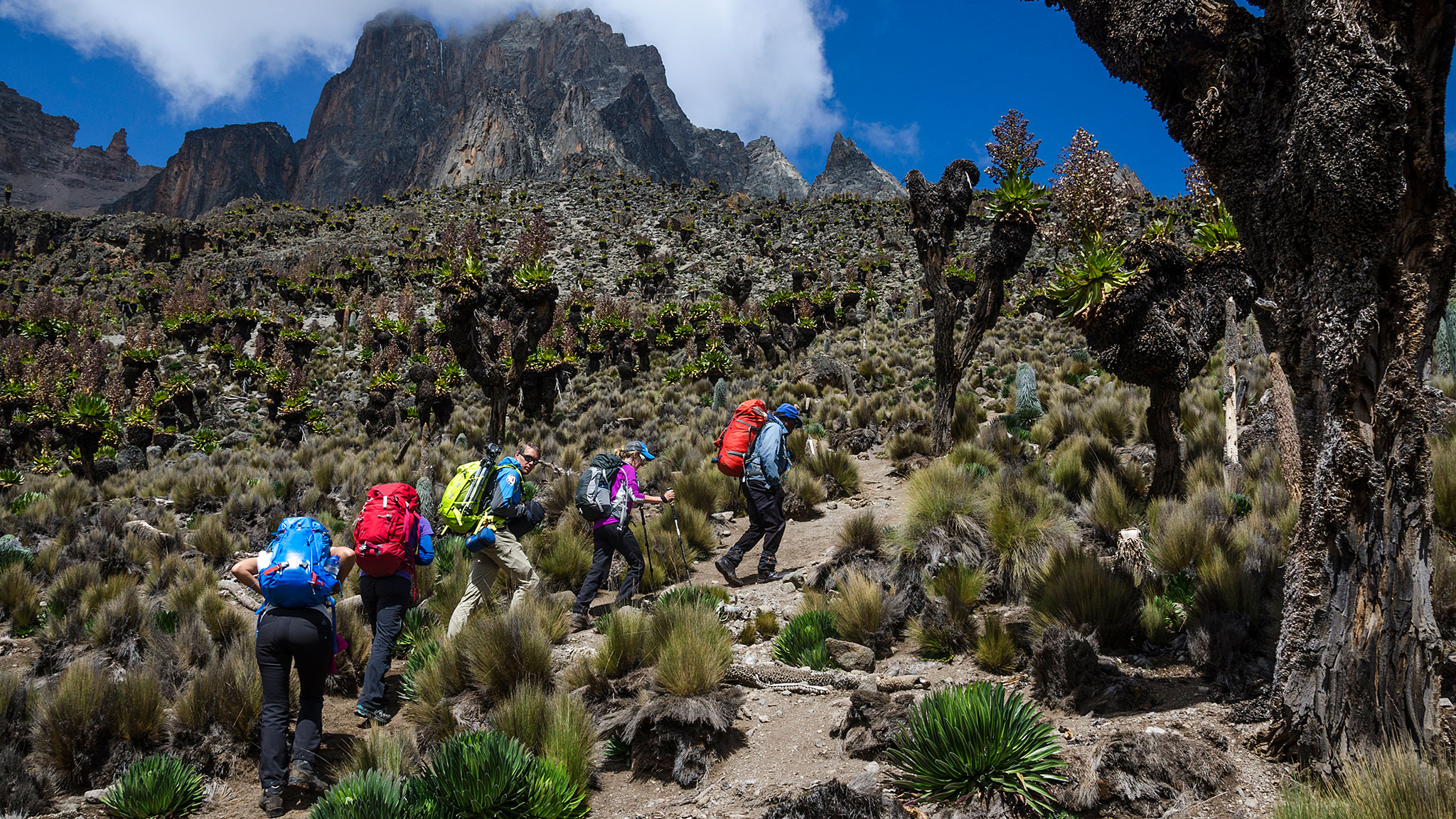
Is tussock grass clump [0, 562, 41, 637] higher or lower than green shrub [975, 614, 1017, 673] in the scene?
higher

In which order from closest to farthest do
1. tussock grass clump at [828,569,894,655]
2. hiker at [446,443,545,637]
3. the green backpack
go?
tussock grass clump at [828,569,894,655], the green backpack, hiker at [446,443,545,637]

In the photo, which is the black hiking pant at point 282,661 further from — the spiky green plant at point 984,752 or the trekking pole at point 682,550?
the trekking pole at point 682,550

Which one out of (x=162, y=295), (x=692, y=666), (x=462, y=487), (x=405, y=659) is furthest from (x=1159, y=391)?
(x=162, y=295)

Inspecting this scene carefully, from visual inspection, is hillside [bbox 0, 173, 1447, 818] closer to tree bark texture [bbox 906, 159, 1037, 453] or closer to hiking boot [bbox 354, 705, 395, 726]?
hiking boot [bbox 354, 705, 395, 726]

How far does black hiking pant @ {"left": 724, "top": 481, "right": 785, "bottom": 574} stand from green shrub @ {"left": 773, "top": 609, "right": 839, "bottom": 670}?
2017 millimetres

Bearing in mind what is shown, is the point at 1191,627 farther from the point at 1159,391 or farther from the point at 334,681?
the point at 334,681

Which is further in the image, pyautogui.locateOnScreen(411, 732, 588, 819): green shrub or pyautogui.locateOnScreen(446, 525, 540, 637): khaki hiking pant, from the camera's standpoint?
pyautogui.locateOnScreen(446, 525, 540, 637): khaki hiking pant

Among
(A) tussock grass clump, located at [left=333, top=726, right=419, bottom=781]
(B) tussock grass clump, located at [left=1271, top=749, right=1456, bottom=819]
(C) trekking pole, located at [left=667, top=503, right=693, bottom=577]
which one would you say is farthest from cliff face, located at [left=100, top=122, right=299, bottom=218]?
(B) tussock grass clump, located at [left=1271, top=749, right=1456, bottom=819]

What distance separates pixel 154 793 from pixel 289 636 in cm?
121

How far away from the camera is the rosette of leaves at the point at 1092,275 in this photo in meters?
6.66

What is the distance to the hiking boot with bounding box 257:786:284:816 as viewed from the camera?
13.4 ft

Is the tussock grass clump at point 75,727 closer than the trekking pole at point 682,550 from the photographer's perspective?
Yes

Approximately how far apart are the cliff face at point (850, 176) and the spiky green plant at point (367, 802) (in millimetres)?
95445

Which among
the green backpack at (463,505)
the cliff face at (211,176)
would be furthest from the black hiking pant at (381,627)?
the cliff face at (211,176)
